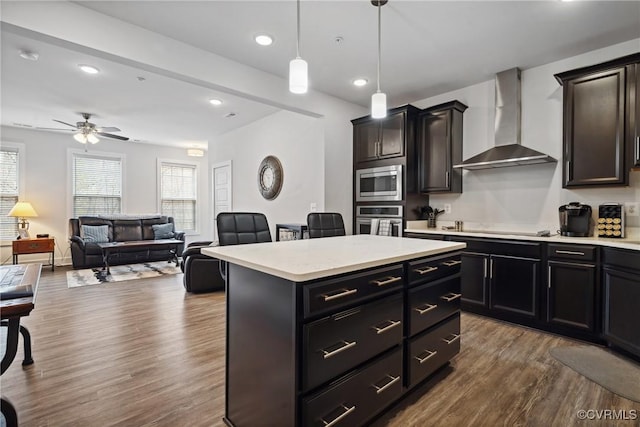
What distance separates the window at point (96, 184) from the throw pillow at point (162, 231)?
1046mm

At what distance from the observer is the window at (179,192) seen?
8016mm

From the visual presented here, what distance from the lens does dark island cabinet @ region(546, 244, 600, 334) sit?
2.64m

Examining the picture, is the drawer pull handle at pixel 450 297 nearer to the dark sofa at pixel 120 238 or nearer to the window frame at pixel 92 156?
the dark sofa at pixel 120 238

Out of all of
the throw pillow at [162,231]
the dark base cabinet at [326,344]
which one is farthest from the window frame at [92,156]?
the dark base cabinet at [326,344]

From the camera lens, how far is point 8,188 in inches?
236

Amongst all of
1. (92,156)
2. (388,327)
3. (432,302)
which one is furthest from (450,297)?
(92,156)

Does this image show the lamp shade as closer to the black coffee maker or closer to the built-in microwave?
the built-in microwave

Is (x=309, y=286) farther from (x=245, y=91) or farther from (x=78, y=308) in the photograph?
(x=78, y=308)

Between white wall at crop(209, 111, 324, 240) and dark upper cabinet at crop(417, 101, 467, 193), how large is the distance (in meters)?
1.33

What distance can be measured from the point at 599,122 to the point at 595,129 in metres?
0.06

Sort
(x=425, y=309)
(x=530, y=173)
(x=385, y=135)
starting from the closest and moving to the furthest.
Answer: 1. (x=425, y=309)
2. (x=530, y=173)
3. (x=385, y=135)

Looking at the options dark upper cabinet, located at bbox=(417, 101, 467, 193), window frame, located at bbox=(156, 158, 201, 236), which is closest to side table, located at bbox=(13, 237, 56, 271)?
window frame, located at bbox=(156, 158, 201, 236)

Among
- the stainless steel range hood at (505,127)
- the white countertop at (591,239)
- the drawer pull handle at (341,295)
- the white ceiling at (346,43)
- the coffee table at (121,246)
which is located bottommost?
the coffee table at (121,246)

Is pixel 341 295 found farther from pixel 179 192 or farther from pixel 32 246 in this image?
pixel 179 192
